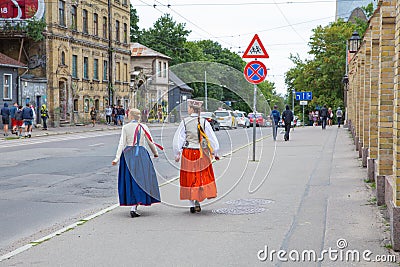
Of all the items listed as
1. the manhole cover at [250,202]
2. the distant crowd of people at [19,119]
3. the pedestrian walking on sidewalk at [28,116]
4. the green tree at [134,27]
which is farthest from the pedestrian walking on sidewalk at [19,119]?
the green tree at [134,27]

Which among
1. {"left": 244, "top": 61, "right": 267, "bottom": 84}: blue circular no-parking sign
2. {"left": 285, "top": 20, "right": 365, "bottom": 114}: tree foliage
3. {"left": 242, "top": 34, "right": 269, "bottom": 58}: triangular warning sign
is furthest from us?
{"left": 285, "top": 20, "right": 365, "bottom": 114}: tree foliage

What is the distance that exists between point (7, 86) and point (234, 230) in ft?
115

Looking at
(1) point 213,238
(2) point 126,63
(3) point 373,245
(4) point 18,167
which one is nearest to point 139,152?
(1) point 213,238

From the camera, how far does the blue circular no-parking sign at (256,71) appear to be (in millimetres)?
15203

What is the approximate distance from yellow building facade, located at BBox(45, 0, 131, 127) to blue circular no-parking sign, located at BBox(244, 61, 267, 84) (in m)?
28.2

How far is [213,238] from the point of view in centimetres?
770

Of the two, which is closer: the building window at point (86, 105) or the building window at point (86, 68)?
the building window at point (86, 105)

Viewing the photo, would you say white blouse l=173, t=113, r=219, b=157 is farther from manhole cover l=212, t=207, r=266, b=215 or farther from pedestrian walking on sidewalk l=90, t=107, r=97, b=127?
pedestrian walking on sidewalk l=90, t=107, r=97, b=127

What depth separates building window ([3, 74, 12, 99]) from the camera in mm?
39750

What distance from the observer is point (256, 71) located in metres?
15.5

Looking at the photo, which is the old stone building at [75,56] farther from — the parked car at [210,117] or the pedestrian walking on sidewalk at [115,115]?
the parked car at [210,117]

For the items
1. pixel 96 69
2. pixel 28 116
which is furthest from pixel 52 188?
pixel 96 69

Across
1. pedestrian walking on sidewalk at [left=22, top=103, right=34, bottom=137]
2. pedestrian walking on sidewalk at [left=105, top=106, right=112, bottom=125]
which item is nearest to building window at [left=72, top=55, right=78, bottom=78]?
pedestrian walking on sidewalk at [left=105, top=106, right=112, bottom=125]

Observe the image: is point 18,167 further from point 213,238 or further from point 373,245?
point 373,245
